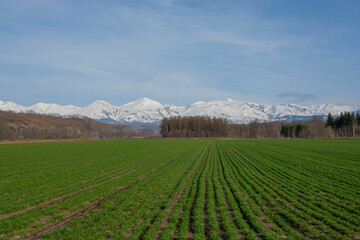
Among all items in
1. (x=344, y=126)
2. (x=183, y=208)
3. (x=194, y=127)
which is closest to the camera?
(x=183, y=208)

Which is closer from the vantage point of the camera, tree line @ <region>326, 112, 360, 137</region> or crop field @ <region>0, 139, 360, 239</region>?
crop field @ <region>0, 139, 360, 239</region>

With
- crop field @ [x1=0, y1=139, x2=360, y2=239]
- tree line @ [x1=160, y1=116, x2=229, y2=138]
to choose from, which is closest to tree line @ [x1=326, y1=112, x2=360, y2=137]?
tree line @ [x1=160, y1=116, x2=229, y2=138]

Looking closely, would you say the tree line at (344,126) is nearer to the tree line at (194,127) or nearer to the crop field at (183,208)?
the tree line at (194,127)

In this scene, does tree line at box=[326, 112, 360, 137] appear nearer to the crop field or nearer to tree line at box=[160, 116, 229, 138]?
tree line at box=[160, 116, 229, 138]

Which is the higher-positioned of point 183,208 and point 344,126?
point 344,126

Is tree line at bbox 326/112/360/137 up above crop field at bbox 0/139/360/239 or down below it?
above

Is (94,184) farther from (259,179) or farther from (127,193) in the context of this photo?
(259,179)

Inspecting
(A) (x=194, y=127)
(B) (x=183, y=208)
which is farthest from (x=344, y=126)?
(B) (x=183, y=208)

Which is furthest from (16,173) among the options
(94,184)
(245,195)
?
(245,195)

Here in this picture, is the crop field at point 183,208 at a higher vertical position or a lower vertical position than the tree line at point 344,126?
lower

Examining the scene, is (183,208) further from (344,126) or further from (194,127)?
(194,127)

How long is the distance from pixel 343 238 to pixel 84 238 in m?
9.14

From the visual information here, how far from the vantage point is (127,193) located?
1653 cm

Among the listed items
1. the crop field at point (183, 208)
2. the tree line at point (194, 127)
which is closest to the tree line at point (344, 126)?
the tree line at point (194, 127)
